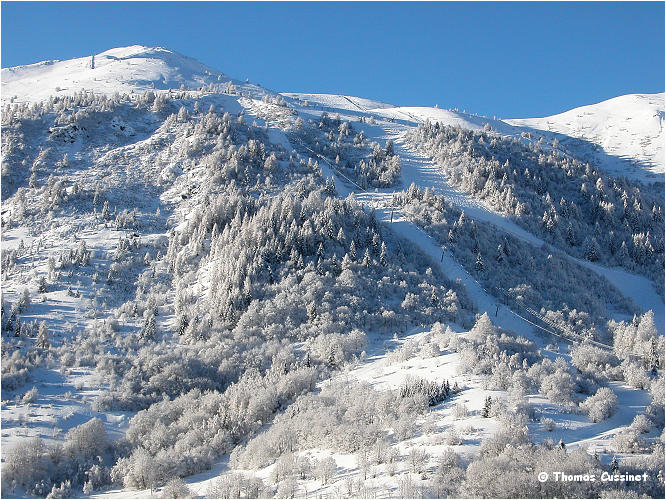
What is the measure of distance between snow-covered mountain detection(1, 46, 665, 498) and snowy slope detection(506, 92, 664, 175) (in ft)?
57.1

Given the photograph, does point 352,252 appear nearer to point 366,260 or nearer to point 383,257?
point 366,260

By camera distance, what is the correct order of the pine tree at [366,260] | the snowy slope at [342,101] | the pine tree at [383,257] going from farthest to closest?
1. the snowy slope at [342,101]
2. the pine tree at [383,257]
3. the pine tree at [366,260]

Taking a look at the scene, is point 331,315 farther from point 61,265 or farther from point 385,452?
point 61,265

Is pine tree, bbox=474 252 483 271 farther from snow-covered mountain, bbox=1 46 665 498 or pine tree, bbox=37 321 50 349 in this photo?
pine tree, bbox=37 321 50 349

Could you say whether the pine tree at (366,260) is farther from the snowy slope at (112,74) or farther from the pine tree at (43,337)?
the snowy slope at (112,74)

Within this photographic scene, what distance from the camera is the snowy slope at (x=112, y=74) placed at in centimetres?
11488

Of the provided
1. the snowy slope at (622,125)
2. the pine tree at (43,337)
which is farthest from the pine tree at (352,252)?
the snowy slope at (622,125)

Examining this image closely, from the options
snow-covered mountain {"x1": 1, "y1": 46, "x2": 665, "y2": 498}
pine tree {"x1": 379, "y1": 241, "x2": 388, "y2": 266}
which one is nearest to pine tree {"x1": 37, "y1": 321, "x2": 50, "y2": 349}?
snow-covered mountain {"x1": 1, "y1": 46, "x2": 665, "y2": 498}

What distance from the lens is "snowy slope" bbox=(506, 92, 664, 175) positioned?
385ft

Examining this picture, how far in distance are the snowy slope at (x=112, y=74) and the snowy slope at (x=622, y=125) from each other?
9026 cm

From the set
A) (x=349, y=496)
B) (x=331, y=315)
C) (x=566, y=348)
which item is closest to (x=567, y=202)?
(x=566, y=348)

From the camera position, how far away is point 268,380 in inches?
1464

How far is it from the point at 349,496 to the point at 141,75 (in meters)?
125

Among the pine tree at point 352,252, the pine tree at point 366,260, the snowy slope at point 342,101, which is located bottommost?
the pine tree at point 366,260
